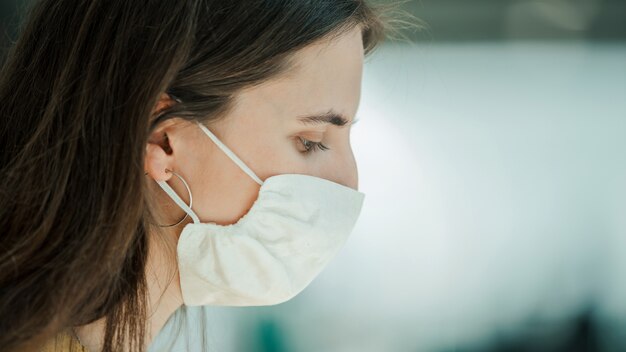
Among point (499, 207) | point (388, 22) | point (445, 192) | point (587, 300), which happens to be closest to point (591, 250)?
point (587, 300)

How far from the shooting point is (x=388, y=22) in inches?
63.7

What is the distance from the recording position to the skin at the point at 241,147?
124cm

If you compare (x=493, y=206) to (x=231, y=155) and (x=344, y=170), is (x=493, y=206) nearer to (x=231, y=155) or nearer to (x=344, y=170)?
(x=344, y=170)

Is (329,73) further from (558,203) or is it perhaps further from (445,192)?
(558,203)

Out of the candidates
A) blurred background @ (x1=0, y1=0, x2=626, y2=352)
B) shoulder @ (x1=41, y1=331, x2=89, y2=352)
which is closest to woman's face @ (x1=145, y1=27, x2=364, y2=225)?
shoulder @ (x1=41, y1=331, x2=89, y2=352)

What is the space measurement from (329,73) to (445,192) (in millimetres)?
2569

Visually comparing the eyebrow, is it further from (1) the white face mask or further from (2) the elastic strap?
(2) the elastic strap

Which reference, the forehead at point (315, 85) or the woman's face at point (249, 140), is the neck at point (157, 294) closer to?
the woman's face at point (249, 140)

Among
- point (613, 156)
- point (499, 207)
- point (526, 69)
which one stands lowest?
point (499, 207)

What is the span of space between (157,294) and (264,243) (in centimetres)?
20

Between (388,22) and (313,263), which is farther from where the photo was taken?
(388,22)

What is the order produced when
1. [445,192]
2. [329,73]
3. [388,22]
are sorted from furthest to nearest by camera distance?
[445,192]
[388,22]
[329,73]

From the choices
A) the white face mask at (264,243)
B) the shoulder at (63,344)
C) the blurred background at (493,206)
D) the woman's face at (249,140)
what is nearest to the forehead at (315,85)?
the woman's face at (249,140)

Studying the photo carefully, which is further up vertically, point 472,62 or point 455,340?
point 472,62
